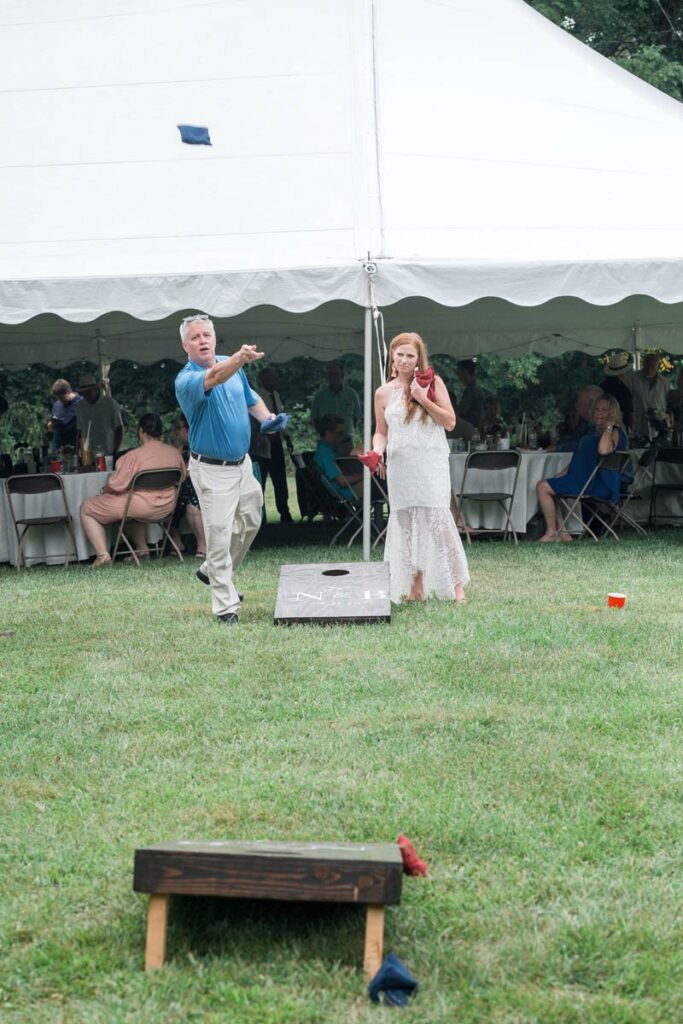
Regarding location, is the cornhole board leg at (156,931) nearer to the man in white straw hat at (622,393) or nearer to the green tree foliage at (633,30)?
the man in white straw hat at (622,393)

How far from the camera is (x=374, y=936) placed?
10.1 ft

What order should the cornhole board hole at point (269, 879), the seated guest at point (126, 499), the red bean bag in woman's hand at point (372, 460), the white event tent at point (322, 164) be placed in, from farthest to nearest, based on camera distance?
the seated guest at point (126, 499) < the white event tent at point (322, 164) < the red bean bag in woman's hand at point (372, 460) < the cornhole board hole at point (269, 879)

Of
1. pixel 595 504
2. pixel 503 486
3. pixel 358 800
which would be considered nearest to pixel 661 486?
pixel 595 504

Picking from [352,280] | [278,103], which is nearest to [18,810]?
[352,280]

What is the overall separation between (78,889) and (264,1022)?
0.93 m

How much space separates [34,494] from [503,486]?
13.9ft

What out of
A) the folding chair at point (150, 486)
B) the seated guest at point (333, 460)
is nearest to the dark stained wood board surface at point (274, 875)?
the folding chair at point (150, 486)

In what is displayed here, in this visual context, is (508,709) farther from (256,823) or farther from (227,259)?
(227,259)

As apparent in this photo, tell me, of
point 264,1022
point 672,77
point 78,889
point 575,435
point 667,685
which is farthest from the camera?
point 672,77

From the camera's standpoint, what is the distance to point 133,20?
12211 mm

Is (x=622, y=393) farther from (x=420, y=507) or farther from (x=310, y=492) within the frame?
(x=420, y=507)

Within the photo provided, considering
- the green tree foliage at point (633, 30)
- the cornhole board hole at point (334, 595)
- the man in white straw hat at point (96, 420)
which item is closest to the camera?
the cornhole board hole at point (334, 595)

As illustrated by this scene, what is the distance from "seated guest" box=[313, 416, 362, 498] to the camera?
12.6 m

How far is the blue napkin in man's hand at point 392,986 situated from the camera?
2.95 metres
